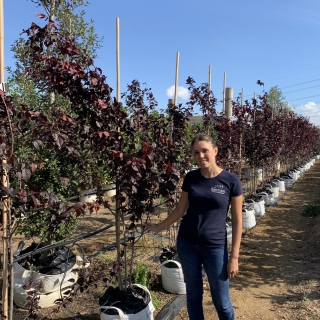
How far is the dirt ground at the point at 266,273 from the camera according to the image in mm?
3076

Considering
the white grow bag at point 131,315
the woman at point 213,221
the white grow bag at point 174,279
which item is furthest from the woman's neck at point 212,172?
the white grow bag at point 174,279

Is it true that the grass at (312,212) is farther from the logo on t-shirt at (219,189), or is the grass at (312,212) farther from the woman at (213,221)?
the logo on t-shirt at (219,189)

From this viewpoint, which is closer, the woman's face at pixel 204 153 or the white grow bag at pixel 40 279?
the woman's face at pixel 204 153

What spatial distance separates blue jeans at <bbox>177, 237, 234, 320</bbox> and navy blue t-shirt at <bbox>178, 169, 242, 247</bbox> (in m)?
0.08

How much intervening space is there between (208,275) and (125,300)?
30.3 inches

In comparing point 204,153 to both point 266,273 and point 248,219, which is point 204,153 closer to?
point 266,273

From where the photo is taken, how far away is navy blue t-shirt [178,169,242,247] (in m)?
2.18

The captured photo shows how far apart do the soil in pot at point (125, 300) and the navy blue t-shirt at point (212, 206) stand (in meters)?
0.77

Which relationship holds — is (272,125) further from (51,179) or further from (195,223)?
(195,223)

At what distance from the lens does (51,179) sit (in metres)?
3.89

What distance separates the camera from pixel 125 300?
261 centimetres

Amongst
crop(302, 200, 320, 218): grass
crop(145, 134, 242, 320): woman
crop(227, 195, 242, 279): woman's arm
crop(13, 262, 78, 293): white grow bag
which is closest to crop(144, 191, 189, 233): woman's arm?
crop(145, 134, 242, 320): woman

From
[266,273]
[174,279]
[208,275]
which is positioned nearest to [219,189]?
[208,275]

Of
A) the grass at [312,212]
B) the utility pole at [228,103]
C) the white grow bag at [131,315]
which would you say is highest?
the utility pole at [228,103]
